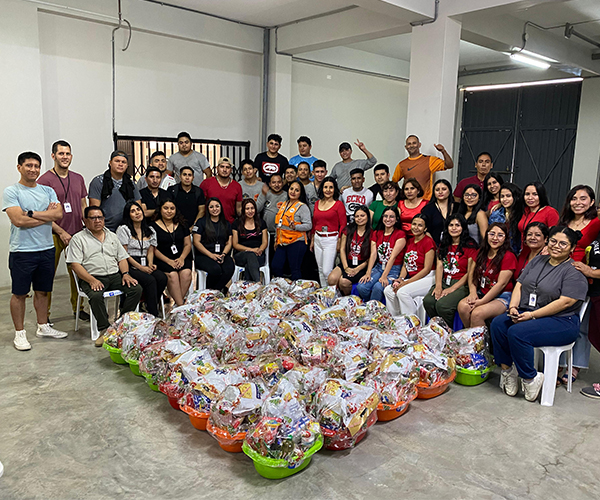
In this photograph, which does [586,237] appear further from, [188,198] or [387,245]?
[188,198]

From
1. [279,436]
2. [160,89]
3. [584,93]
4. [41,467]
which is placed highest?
[584,93]

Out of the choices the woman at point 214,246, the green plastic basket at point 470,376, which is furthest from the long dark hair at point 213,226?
the green plastic basket at point 470,376

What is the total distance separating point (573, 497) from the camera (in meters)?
2.37

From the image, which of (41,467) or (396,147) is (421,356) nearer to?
(41,467)

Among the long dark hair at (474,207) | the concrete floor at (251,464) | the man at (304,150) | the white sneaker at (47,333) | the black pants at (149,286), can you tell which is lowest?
the concrete floor at (251,464)

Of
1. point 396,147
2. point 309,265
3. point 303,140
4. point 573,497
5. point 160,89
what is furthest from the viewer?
point 396,147

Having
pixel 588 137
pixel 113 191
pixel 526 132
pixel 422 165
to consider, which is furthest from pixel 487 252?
pixel 526 132

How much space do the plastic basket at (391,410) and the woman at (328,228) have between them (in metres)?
2.14

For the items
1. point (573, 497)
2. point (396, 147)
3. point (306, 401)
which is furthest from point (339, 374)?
point (396, 147)

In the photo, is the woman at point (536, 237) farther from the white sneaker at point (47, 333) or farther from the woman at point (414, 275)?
the white sneaker at point (47, 333)

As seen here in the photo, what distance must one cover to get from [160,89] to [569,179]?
8.06 metres

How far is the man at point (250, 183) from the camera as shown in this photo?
5.50m

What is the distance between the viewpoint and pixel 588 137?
9797mm

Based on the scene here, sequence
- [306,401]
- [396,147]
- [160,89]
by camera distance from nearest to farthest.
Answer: [306,401] → [160,89] → [396,147]
